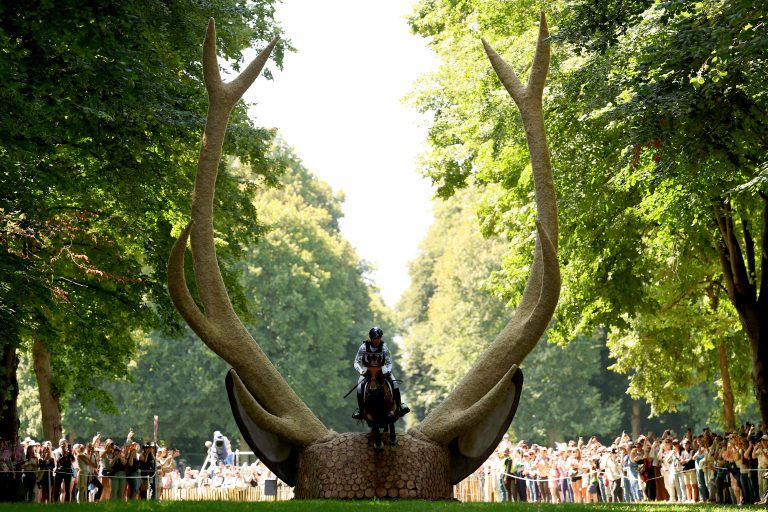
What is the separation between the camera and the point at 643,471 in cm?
2569

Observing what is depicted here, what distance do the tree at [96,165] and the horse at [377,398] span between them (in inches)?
206

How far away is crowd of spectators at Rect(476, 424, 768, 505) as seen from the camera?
2177cm

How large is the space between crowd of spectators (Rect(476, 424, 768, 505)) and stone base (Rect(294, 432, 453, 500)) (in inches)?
323

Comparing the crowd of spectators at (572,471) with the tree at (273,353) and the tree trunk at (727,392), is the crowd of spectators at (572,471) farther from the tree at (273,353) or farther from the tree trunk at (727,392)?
the tree at (273,353)

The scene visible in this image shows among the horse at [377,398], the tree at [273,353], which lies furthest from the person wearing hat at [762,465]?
the tree at [273,353]

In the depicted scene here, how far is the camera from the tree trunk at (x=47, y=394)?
27.6 m

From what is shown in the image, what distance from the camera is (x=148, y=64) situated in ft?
56.5

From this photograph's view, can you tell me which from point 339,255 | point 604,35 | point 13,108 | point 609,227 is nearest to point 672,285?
point 609,227

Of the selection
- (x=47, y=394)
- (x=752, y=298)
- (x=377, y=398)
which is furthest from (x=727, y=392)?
(x=377, y=398)

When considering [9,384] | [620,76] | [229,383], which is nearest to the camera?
[229,383]

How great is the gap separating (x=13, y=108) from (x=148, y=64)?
247cm

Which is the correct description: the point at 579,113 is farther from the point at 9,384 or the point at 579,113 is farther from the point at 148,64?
the point at 9,384

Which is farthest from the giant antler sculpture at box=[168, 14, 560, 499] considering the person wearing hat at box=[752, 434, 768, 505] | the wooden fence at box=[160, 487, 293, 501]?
the wooden fence at box=[160, 487, 293, 501]

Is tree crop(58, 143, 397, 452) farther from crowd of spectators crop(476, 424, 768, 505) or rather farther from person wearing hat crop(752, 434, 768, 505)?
person wearing hat crop(752, 434, 768, 505)
